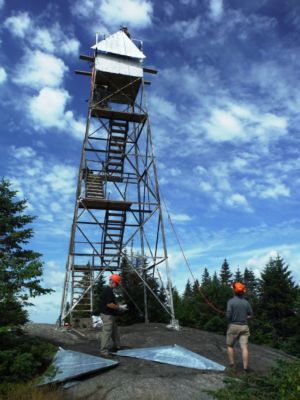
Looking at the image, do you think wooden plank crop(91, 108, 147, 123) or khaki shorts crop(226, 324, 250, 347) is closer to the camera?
khaki shorts crop(226, 324, 250, 347)

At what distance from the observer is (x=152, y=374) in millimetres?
8141

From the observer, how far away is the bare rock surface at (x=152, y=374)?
699 cm

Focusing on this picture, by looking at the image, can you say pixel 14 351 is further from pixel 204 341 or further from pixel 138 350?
pixel 204 341

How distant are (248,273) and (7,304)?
6763 centimetres

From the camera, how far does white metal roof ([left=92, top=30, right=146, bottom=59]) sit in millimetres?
17498

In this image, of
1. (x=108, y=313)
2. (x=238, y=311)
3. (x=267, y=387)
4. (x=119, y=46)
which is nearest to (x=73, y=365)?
(x=108, y=313)

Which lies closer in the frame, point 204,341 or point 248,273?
point 204,341

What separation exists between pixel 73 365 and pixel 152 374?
1.63 m

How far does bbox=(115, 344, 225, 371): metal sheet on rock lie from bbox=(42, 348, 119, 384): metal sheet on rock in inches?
44.4

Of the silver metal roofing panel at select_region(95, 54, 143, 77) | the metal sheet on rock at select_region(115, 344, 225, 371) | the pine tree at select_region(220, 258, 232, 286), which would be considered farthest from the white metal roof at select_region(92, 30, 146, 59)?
the pine tree at select_region(220, 258, 232, 286)

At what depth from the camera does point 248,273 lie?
2864 inches

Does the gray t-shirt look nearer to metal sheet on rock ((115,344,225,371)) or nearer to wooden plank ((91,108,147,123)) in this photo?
metal sheet on rock ((115,344,225,371))

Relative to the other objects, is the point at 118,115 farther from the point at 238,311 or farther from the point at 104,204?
the point at 238,311

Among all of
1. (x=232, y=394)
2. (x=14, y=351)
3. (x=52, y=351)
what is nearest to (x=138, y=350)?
(x=52, y=351)
